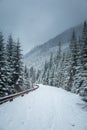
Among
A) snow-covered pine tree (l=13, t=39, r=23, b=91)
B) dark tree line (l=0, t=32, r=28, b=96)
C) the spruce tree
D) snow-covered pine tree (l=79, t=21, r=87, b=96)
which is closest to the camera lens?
the spruce tree

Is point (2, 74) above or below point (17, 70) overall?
below

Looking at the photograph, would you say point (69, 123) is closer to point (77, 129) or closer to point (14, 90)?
point (77, 129)

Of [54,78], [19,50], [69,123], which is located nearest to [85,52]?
[19,50]

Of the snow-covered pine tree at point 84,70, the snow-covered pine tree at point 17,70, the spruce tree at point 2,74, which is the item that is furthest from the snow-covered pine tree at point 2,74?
the snow-covered pine tree at point 84,70

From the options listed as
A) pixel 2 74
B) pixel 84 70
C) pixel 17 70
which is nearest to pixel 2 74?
pixel 2 74

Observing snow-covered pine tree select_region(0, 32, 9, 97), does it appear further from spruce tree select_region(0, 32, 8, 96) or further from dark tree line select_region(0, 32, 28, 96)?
dark tree line select_region(0, 32, 28, 96)

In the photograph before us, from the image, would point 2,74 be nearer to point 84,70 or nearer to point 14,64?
point 14,64

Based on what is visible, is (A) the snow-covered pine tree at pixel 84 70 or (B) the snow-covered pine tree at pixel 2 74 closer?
(B) the snow-covered pine tree at pixel 2 74

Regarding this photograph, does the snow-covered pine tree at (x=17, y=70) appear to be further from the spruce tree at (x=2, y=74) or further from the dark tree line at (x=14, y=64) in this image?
the spruce tree at (x=2, y=74)

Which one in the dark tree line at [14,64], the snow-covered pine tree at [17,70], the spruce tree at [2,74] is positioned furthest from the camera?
the snow-covered pine tree at [17,70]

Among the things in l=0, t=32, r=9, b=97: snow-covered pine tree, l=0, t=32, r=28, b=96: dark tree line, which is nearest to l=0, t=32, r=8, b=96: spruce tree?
l=0, t=32, r=9, b=97: snow-covered pine tree

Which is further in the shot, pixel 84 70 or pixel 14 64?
pixel 14 64

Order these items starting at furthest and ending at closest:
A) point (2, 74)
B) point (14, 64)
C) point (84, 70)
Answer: point (14, 64) → point (84, 70) → point (2, 74)

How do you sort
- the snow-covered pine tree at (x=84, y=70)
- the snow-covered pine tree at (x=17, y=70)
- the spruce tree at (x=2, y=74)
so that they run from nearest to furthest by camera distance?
the spruce tree at (x=2, y=74) → the snow-covered pine tree at (x=84, y=70) → the snow-covered pine tree at (x=17, y=70)
